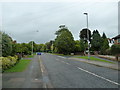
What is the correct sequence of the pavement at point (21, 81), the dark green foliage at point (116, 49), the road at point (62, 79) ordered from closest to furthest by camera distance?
1. the pavement at point (21, 81)
2. the road at point (62, 79)
3. the dark green foliage at point (116, 49)

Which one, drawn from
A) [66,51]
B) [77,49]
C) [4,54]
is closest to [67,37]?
[66,51]

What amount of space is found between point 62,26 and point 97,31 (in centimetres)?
1858

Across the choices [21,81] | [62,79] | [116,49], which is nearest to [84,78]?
[62,79]

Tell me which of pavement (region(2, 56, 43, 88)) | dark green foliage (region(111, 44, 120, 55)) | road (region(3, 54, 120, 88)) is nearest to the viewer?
pavement (region(2, 56, 43, 88))

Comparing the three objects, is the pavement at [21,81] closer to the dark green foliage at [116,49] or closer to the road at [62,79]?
the road at [62,79]

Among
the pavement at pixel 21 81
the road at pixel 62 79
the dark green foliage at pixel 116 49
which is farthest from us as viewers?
the dark green foliage at pixel 116 49

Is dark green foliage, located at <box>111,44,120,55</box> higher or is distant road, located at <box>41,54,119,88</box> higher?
dark green foliage, located at <box>111,44,120,55</box>

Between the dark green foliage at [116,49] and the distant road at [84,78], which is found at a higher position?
the dark green foliage at [116,49]

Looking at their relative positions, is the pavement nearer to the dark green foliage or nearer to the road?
the road

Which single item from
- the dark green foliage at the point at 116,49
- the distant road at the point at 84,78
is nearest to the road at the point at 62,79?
the distant road at the point at 84,78

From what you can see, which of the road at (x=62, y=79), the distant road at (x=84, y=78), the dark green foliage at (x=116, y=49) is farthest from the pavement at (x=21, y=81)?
the dark green foliage at (x=116, y=49)

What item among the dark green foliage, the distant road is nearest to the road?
the distant road

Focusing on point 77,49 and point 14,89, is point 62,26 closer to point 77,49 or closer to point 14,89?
point 77,49

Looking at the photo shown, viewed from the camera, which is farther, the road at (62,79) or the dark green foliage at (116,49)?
the dark green foliage at (116,49)
